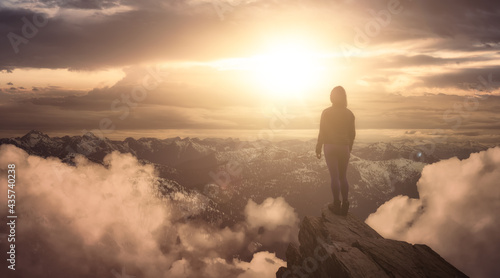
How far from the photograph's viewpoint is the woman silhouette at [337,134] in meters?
18.0

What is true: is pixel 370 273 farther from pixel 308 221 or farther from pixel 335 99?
pixel 335 99

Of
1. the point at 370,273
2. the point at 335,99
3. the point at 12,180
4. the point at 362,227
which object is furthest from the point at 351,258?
the point at 12,180

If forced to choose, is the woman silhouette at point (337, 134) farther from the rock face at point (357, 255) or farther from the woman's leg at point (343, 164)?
the rock face at point (357, 255)

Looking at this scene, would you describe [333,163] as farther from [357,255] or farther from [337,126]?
[357,255]

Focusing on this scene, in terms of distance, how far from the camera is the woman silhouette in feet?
59.0

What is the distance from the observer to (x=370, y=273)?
583 inches

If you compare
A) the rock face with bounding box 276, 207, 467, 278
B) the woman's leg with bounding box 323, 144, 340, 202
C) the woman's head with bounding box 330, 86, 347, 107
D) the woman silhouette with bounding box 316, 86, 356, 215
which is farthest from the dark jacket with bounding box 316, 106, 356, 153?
the rock face with bounding box 276, 207, 467, 278

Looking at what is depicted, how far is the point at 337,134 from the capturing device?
58.9 ft

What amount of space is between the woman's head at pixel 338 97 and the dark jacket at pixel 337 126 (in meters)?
0.25

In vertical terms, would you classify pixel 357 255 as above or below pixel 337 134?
below

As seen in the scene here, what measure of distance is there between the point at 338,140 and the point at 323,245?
5.74 m

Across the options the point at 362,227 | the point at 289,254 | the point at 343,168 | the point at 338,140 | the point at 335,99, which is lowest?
the point at 289,254

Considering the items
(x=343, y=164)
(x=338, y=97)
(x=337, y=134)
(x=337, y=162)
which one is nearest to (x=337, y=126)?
(x=337, y=134)

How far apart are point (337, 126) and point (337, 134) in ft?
1.43
